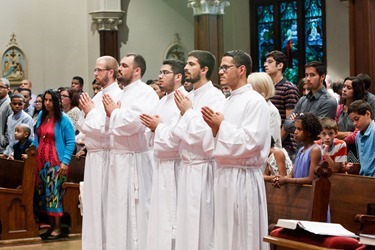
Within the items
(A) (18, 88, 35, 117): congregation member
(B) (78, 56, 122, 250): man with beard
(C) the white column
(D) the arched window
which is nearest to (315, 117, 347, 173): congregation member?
(B) (78, 56, 122, 250): man with beard

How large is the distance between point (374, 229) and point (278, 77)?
4.27 meters

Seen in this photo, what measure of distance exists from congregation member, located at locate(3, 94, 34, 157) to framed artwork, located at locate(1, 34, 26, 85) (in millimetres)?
4822

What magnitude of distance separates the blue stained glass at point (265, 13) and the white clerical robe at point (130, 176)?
10271 mm

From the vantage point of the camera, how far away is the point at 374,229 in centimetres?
455

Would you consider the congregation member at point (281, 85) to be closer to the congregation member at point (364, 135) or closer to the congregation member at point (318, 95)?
the congregation member at point (318, 95)

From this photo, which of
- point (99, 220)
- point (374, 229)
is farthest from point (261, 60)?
point (374, 229)

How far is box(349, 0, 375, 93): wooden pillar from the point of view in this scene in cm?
1070

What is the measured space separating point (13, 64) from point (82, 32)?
5.45ft

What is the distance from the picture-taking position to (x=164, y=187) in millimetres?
7254

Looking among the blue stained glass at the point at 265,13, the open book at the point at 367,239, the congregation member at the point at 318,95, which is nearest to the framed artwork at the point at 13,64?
the blue stained glass at the point at 265,13

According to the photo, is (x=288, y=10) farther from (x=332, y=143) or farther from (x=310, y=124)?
(x=310, y=124)

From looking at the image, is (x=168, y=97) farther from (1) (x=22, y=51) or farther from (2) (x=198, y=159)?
(1) (x=22, y=51)

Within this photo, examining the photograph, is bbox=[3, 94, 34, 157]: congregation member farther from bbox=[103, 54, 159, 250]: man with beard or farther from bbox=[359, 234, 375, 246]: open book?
bbox=[359, 234, 375, 246]: open book

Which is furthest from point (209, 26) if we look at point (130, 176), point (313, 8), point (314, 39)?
point (130, 176)
